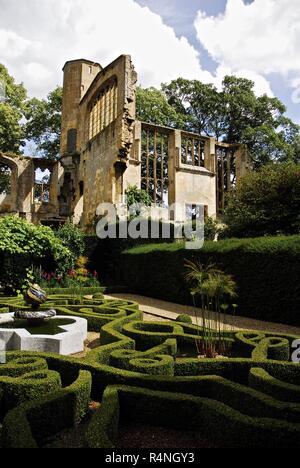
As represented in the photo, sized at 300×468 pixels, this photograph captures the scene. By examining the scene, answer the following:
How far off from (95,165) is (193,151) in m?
9.03

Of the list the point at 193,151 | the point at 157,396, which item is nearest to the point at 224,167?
the point at 193,151

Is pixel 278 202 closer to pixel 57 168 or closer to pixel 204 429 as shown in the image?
pixel 204 429

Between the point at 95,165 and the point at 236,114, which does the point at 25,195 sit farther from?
the point at 236,114

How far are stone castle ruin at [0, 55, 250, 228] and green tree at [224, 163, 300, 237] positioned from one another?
7.73m

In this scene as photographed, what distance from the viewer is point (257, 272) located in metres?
8.55

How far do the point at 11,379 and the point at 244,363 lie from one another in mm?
2300

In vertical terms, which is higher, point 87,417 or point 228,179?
point 228,179

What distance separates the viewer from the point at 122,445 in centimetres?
270

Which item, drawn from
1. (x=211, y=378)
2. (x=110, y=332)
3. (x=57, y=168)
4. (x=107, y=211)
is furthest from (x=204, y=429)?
(x=57, y=168)

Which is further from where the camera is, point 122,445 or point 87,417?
point 87,417

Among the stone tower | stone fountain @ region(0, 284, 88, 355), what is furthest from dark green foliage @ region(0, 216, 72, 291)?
the stone tower

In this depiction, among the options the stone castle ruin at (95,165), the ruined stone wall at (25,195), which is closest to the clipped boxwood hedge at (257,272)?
the stone castle ruin at (95,165)

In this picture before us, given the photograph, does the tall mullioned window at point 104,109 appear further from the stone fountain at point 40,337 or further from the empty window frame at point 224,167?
the stone fountain at point 40,337

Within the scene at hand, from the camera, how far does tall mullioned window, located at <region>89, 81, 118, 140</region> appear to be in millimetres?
20375
